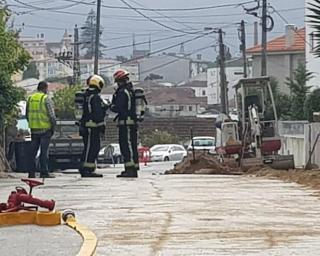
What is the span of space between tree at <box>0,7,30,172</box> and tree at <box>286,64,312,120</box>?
96.7ft

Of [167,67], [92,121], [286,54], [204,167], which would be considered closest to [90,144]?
[92,121]

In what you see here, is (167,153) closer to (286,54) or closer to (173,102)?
(286,54)

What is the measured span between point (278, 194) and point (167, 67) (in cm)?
17193

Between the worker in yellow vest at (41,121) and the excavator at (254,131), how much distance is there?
7.72 m

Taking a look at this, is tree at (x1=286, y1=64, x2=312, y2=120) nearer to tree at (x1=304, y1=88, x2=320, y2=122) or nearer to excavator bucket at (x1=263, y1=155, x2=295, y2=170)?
tree at (x1=304, y1=88, x2=320, y2=122)

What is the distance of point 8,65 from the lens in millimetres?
22875

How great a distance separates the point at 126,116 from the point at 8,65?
4.39 m

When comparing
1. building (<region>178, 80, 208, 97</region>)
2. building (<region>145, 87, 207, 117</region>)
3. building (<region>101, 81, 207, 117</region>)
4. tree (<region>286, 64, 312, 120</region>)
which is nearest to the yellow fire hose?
tree (<region>286, 64, 312, 120</region>)

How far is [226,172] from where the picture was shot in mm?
25156

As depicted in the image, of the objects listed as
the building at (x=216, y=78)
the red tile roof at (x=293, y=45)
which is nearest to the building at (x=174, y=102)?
the building at (x=216, y=78)

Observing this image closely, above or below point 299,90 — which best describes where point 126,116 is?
below

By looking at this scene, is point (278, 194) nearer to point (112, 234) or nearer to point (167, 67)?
point (112, 234)

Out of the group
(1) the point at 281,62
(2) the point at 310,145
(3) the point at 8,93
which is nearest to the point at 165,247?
(3) the point at 8,93

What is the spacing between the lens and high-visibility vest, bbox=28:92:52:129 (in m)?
20.3
